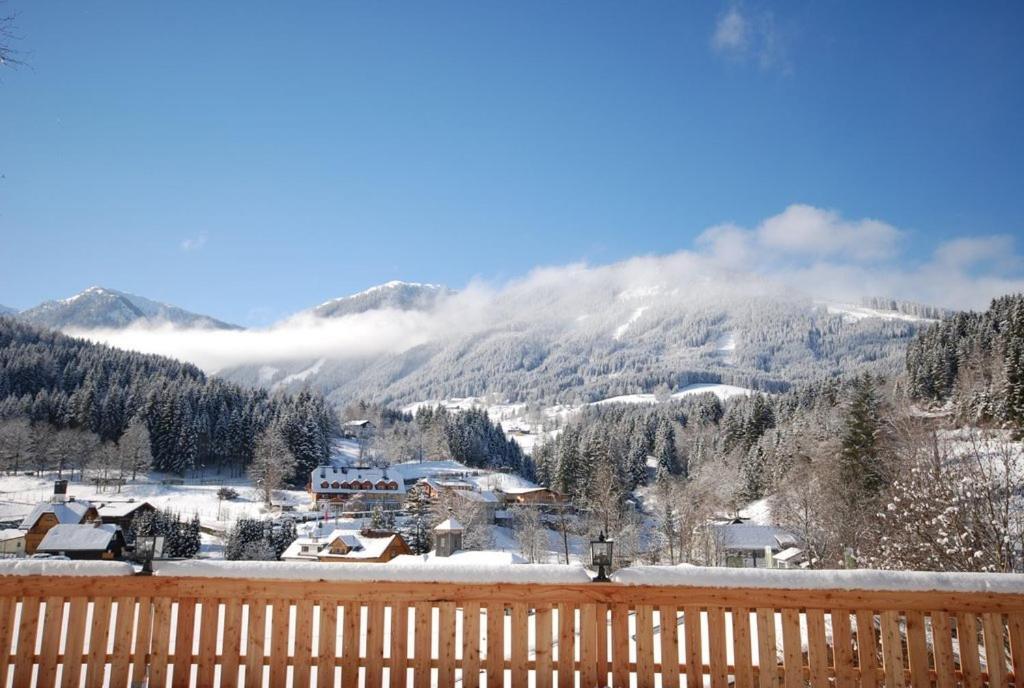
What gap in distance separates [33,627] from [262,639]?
2.01m

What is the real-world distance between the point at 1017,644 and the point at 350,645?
5.71 metres

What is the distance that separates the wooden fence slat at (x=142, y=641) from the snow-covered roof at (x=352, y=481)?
241ft

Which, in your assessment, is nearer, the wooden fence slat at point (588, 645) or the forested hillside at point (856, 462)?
the wooden fence slat at point (588, 645)

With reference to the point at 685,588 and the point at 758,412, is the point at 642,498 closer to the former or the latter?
the point at 758,412

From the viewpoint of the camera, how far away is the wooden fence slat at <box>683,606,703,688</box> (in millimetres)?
5199

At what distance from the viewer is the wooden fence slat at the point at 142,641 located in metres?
5.33

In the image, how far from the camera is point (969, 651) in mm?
5207

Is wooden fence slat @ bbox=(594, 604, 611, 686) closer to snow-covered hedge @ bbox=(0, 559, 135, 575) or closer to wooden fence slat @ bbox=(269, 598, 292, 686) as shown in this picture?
wooden fence slat @ bbox=(269, 598, 292, 686)

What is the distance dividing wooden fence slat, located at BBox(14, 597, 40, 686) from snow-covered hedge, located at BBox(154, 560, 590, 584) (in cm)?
110

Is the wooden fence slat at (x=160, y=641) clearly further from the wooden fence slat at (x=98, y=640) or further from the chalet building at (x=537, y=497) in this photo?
the chalet building at (x=537, y=497)

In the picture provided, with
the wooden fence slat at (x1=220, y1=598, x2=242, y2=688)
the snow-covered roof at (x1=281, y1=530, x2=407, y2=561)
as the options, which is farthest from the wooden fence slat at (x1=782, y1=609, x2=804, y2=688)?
the snow-covered roof at (x1=281, y1=530, x2=407, y2=561)

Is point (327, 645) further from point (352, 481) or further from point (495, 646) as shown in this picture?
point (352, 481)

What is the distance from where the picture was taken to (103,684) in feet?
17.6

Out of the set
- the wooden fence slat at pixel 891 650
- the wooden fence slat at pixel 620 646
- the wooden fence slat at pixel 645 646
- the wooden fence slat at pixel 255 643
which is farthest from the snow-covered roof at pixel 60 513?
the wooden fence slat at pixel 891 650
